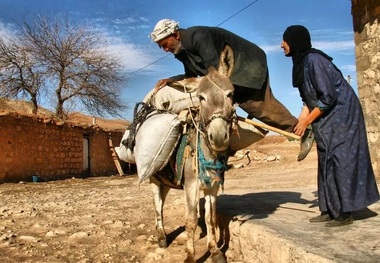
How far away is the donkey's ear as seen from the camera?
3.57 metres

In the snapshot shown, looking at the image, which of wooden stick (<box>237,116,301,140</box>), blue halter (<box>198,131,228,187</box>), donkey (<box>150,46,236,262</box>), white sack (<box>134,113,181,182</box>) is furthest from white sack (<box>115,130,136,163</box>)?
wooden stick (<box>237,116,301,140</box>)

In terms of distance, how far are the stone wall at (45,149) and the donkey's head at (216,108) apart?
1224 cm

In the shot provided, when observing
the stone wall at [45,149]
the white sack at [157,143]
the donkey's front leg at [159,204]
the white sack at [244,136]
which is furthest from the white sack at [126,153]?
the stone wall at [45,149]

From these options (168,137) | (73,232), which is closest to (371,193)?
(168,137)

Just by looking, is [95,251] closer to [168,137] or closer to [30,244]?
[30,244]

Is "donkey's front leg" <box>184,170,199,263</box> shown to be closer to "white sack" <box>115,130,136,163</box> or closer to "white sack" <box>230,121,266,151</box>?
"white sack" <box>230,121,266,151</box>

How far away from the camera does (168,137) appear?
372 cm

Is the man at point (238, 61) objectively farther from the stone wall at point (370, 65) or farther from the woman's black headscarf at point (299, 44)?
the stone wall at point (370, 65)

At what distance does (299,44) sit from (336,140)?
84 centimetres

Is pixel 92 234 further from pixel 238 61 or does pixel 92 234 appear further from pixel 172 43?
pixel 238 61

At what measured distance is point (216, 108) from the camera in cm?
314

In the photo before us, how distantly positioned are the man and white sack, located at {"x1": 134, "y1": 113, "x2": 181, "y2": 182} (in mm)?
379

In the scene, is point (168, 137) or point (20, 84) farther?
point (20, 84)

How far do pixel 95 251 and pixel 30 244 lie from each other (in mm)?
779
